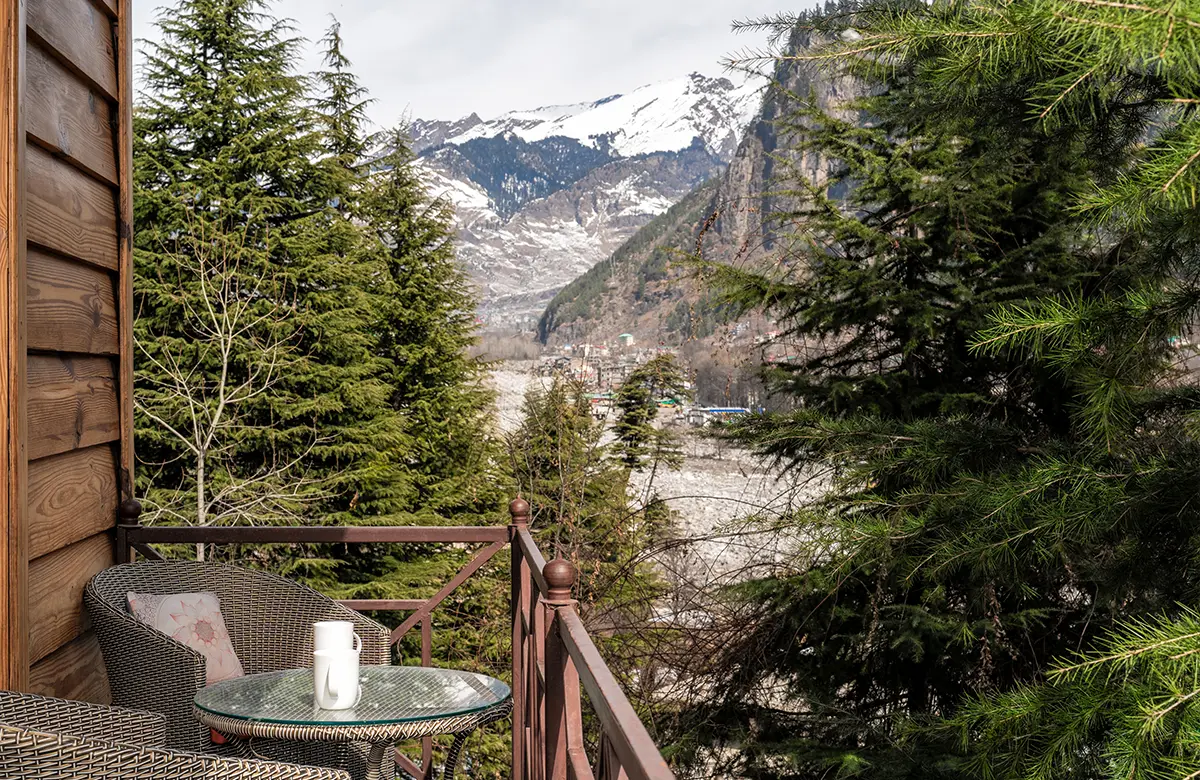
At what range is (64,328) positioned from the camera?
220 centimetres

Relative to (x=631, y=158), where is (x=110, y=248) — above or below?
below

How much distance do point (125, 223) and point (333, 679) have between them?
60.0 inches

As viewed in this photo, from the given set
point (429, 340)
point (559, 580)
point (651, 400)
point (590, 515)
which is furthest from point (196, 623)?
point (429, 340)

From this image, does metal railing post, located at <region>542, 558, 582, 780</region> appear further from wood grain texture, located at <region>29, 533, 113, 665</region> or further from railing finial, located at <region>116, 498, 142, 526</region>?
railing finial, located at <region>116, 498, 142, 526</region>

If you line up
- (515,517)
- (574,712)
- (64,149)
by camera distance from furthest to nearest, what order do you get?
1. (515,517)
2. (64,149)
3. (574,712)

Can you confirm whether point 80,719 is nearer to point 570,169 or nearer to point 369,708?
point 369,708

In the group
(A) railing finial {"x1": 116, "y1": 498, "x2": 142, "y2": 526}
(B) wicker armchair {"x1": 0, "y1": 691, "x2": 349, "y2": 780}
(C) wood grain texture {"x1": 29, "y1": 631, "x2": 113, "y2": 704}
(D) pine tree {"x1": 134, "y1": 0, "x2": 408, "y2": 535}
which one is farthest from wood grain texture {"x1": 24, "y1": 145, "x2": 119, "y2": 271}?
(D) pine tree {"x1": 134, "y1": 0, "x2": 408, "y2": 535}

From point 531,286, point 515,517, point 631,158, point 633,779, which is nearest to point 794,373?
point 515,517

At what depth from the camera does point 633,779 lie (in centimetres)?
97

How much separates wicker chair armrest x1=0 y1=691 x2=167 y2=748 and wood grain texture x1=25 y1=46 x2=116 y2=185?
3.79ft

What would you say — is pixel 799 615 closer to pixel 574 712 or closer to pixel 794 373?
pixel 794 373

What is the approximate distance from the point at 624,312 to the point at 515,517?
1125 centimetres

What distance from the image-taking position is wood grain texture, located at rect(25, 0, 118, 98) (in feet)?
6.70

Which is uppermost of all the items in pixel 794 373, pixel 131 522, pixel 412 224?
pixel 412 224
